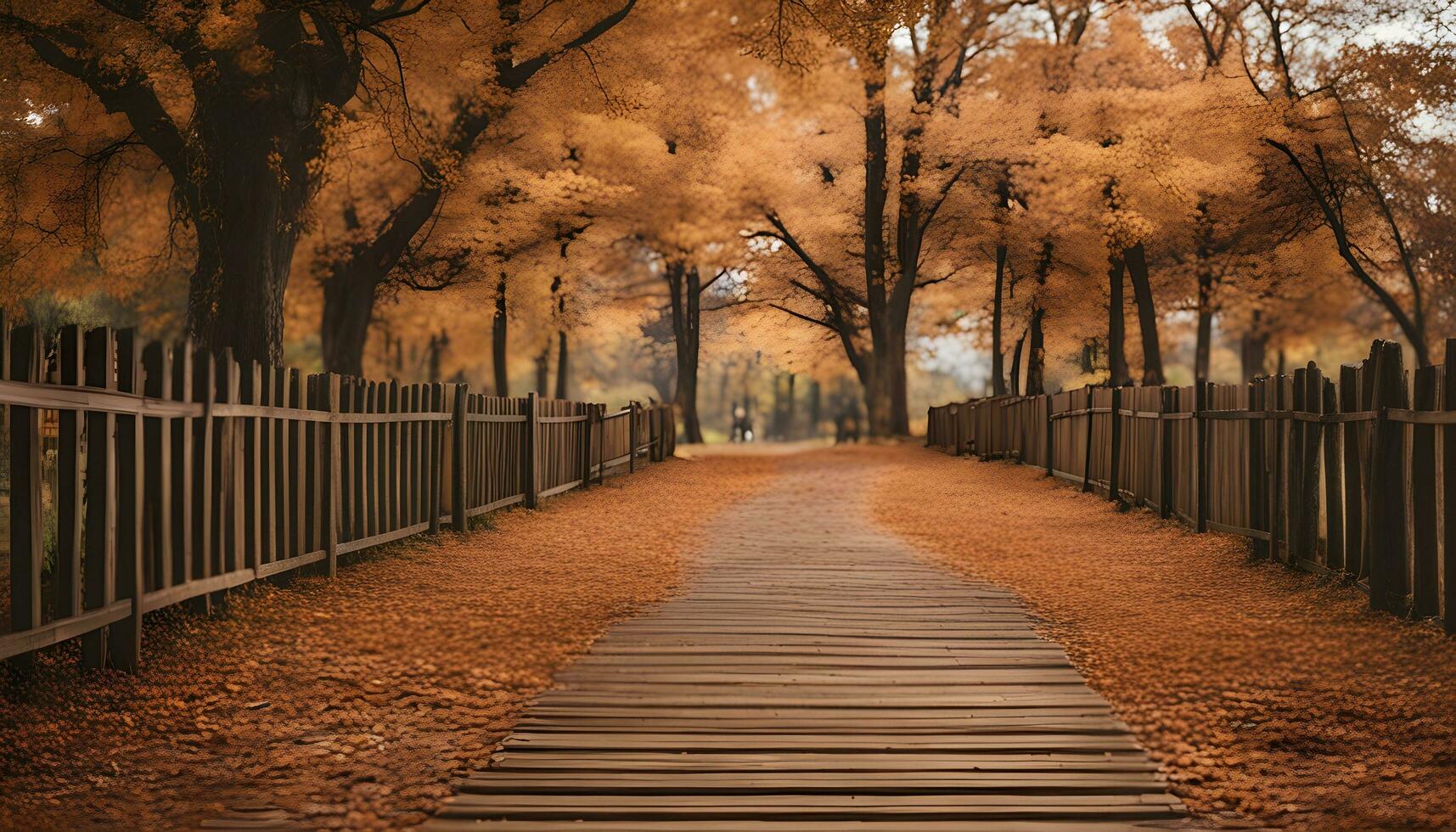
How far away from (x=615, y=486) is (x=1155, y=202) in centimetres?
1348

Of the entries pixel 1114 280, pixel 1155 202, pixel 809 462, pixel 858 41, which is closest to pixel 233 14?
pixel 858 41

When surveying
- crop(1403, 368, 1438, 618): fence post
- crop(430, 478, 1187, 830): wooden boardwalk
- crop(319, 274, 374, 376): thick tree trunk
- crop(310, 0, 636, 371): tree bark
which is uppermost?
crop(310, 0, 636, 371): tree bark

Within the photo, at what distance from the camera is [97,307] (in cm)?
3009

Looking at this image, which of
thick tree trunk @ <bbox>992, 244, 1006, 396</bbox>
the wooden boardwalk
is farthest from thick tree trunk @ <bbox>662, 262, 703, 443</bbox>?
the wooden boardwalk

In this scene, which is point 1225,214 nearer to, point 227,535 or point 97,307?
point 227,535

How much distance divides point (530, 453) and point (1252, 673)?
9542 mm

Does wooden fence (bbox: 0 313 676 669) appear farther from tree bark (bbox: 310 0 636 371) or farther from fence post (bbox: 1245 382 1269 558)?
fence post (bbox: 1245 382 1269 558)

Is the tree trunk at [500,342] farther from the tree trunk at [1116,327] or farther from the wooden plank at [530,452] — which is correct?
the tree trunk at [1116,327]

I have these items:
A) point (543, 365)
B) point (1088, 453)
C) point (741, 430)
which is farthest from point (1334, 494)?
point (741, 430)

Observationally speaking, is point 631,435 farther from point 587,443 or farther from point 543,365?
point 543,365

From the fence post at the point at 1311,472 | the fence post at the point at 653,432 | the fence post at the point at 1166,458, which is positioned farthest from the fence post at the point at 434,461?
the fence post at the point at 653,432

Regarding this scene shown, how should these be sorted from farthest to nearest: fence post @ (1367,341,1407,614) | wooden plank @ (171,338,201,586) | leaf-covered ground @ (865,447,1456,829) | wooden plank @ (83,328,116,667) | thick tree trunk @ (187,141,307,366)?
thick tree trunk @ (187,141,307,366) → fence post @ (1367,341,1407,614) → wooden plank @ (171,338,201,586) → wooden plank @ (83,328,116,667) → leaf-covered ground @ (865,447,1456,829)

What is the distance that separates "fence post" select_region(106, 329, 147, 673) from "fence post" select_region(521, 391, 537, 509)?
311 inches

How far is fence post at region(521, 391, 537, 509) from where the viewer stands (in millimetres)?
14102
